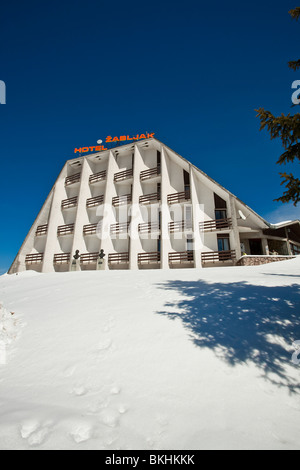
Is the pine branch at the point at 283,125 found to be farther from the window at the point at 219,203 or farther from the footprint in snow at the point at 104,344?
the window at the point at 219,203

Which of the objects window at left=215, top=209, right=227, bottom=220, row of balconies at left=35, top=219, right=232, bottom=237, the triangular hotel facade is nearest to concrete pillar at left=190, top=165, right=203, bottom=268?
the triangular hotel facade

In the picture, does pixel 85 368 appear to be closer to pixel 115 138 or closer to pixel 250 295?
pixel 250 295

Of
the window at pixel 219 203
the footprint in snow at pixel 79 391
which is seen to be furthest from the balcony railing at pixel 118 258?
the footprint in snow at pixel 79 391

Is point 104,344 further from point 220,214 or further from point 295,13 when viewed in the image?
point 220,214

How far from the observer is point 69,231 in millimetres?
26109

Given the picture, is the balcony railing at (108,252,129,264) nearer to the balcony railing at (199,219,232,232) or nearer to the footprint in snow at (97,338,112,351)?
the balcony railing at (199,219,232,232)

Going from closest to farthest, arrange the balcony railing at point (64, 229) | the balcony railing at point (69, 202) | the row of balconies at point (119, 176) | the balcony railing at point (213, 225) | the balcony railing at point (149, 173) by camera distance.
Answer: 1. the balcony railing at point (213, 225)
2. the balcony railing at point (149, 173)
3. the row of balconies at point (119, 176)
4. the balcony railing at point (64, 229)
5. the balcony railing at point (69, 202)

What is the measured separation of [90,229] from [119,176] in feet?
24.0

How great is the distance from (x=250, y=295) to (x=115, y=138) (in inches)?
1026

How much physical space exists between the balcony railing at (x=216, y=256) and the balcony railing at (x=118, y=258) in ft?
26.0

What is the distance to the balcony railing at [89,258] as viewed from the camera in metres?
23.7

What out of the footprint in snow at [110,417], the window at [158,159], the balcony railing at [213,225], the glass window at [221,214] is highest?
the window at [158,159]

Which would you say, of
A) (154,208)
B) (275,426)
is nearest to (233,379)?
(275,426)

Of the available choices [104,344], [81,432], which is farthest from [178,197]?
[81,432]
